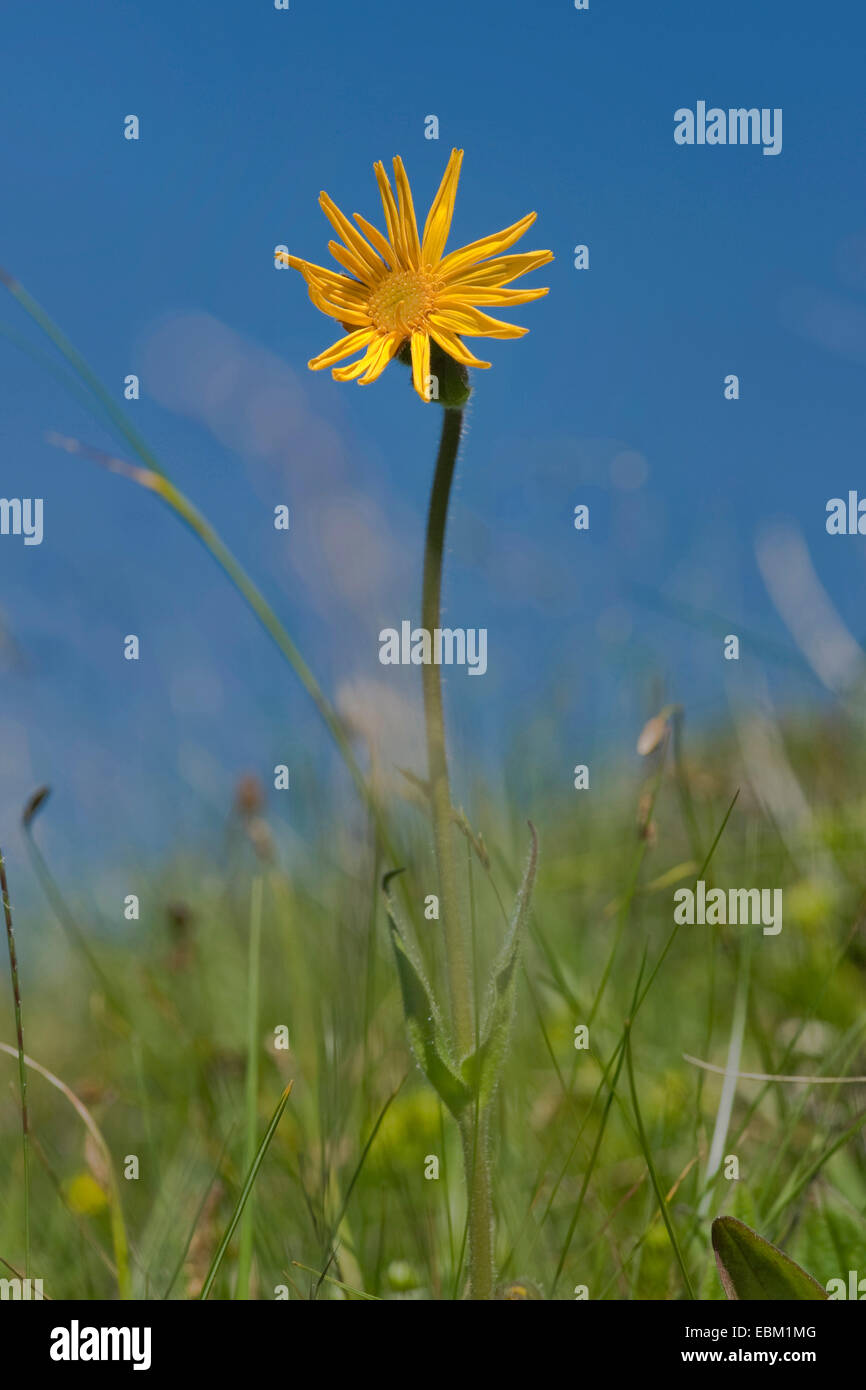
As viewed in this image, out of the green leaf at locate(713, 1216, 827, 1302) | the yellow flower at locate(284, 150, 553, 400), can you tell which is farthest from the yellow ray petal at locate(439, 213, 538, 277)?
the green leaf at locate(713, 1216, 827, 1302)

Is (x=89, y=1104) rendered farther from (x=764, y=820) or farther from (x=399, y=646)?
(x=764, y=820)

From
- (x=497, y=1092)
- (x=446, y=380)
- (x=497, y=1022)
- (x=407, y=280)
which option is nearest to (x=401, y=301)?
(x=407, y=280)

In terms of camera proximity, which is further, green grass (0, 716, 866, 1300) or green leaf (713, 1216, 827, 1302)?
green grass (0, 716, 866, 1300)

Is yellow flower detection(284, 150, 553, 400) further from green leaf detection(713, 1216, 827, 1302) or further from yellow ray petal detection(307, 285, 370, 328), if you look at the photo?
green leaf detection(713, 1216, 827, 1302)

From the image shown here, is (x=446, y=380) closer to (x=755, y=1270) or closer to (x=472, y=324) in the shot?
(x=472, y=324)

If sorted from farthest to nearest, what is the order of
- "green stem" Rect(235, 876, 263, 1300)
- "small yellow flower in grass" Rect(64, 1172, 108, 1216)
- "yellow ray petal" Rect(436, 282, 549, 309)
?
"small yellow flower in grass" Rect(64, 1172, 108, 1216)
"yellow ray petal" Rect(436, 282, 549, 309)
"green stem" Rect(235, 876, 263, 1300)

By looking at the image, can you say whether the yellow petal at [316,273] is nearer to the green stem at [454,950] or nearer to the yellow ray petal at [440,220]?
the yellow ray petal at [440,220]
